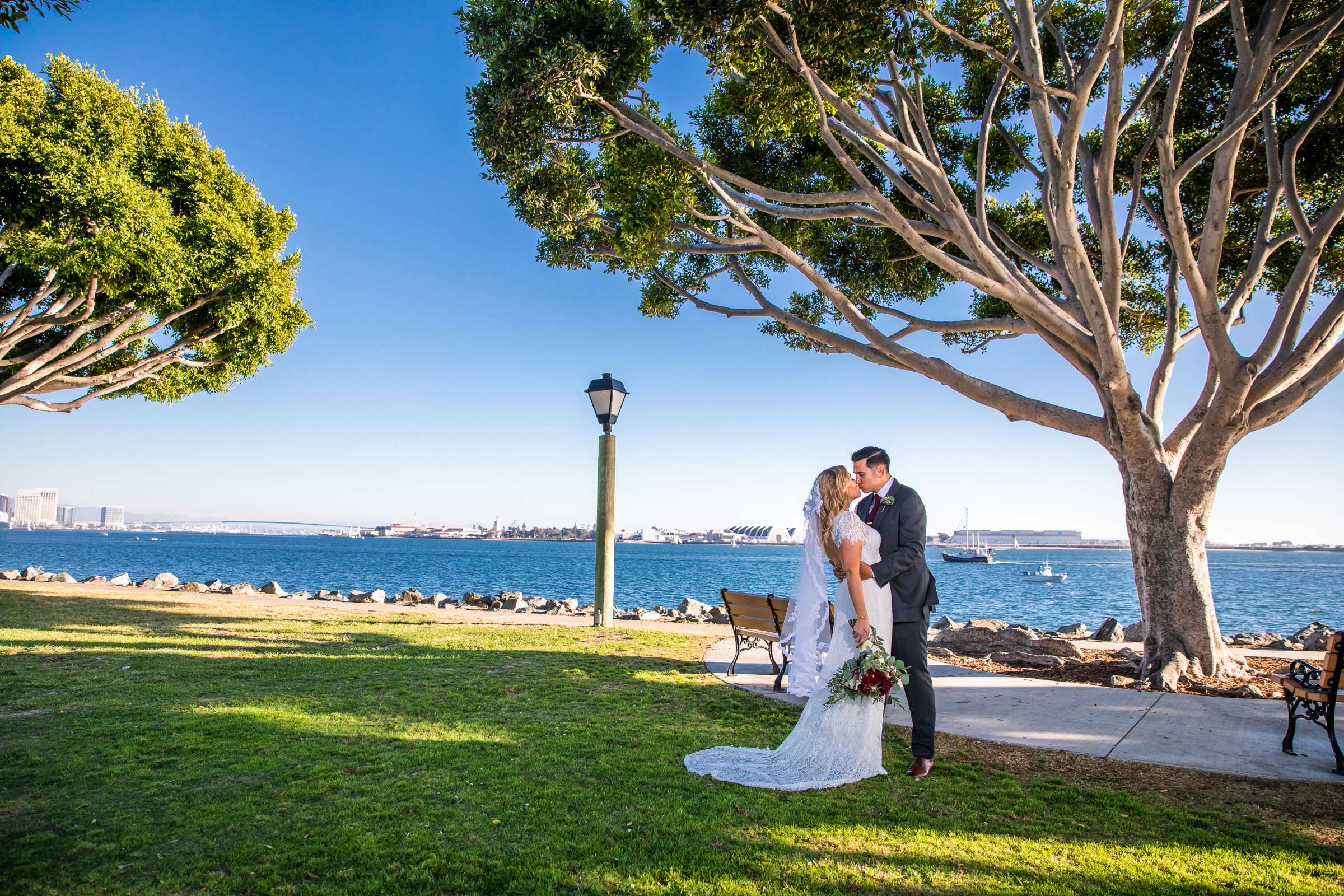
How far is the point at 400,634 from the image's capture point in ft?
38.0

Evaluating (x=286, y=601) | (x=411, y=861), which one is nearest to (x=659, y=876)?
(x=411, y=861)

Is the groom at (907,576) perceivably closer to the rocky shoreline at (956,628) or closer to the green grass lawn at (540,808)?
the green grass lawn at (540,808)

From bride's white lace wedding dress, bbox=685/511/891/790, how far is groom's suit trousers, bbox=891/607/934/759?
0.10 meters

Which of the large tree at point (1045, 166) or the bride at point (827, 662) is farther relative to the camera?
the large tree at point (1045, 166)

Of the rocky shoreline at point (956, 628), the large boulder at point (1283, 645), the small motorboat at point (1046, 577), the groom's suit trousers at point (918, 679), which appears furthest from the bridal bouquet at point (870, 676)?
the small motorboat at point (1046, 577)

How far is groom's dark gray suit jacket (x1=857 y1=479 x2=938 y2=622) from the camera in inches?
203

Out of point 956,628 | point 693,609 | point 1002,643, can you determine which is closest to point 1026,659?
point 1002,643

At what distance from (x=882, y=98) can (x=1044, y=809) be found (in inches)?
368

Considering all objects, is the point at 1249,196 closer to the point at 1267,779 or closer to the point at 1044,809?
the point at 1267,779

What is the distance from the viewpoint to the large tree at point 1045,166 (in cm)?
809

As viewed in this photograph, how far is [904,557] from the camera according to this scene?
16.8 ft

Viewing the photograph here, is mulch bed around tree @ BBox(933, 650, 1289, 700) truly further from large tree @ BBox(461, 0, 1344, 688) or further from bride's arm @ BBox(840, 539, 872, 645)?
bride's arm @ BBox(840, 539, 872, 645)

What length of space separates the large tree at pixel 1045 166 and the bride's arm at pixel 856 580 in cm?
489

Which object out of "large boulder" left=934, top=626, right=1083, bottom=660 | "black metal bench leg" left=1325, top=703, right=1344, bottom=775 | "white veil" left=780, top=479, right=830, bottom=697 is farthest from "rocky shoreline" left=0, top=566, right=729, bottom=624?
"black metal bench leg" left=1325, top=703, right=1344, bottom=775
